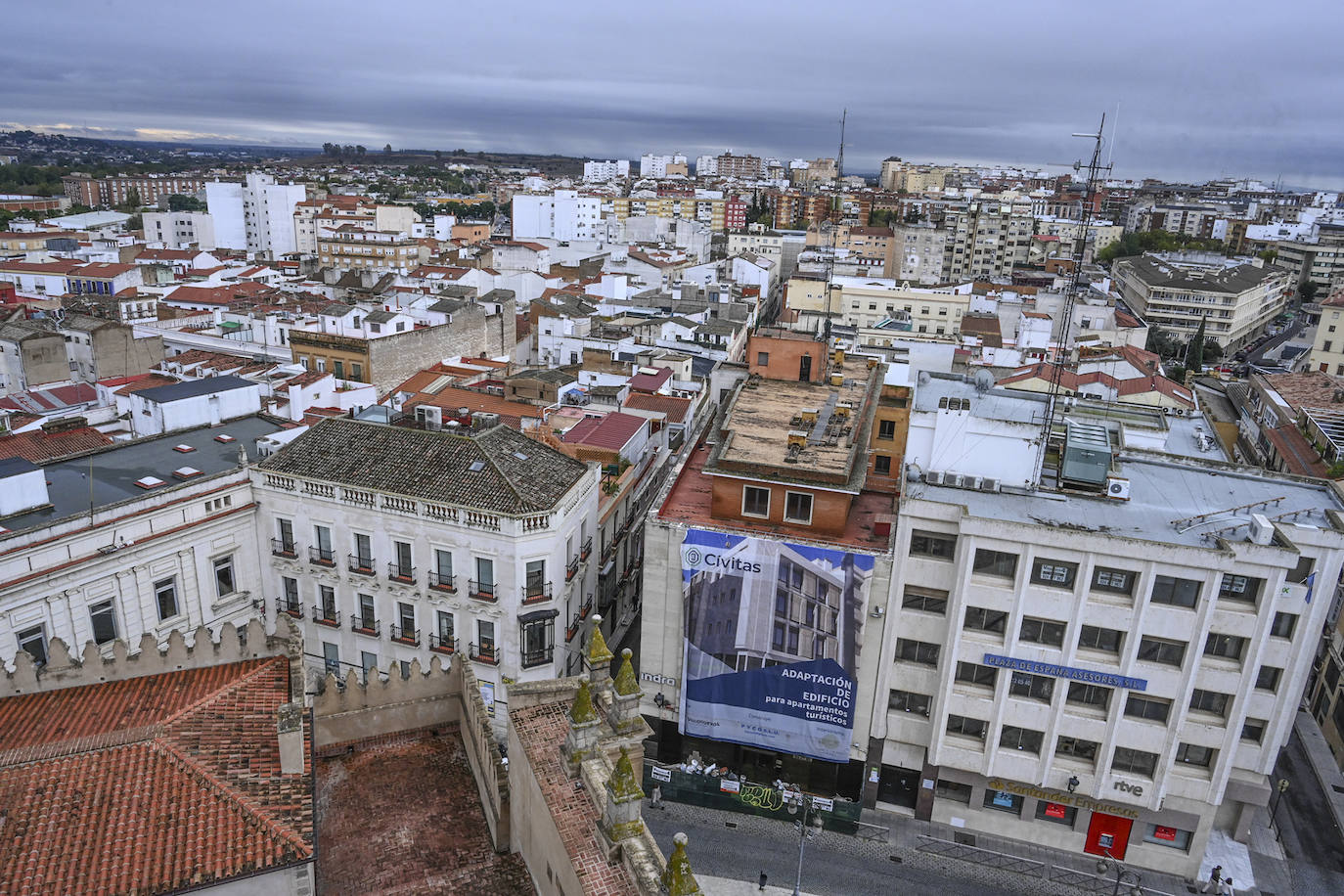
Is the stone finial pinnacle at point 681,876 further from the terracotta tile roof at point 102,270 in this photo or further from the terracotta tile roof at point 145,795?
the terracotta tile roof at point 102,270

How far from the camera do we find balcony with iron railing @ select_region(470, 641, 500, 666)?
3641 cm

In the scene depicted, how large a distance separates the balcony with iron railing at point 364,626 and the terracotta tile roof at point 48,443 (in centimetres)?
1441

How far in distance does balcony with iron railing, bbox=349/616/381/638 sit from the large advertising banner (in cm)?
1324

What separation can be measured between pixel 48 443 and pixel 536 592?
24245mm

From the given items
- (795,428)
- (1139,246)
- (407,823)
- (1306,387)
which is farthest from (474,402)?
(1139,246)

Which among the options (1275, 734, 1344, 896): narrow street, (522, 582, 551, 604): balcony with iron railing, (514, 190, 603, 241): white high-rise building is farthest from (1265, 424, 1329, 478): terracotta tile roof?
(514, 190, 603, 241): white high-rise building

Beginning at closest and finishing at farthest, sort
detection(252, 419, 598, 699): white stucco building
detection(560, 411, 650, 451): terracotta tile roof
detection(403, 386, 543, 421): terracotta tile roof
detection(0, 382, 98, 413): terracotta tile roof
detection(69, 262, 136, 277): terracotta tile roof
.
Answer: detection(252, 419, 598, 699): white stucco building < detection(560, 411, 650, 451): terracotta tile roof < detection(0, 382, 98, 413): terracotta tile roof < detection(403, 386, 543, 421): terracotta tile roof < detection(69, 262, 136, 277): terracotta tile roof

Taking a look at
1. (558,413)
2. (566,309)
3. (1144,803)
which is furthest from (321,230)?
(1144,803)

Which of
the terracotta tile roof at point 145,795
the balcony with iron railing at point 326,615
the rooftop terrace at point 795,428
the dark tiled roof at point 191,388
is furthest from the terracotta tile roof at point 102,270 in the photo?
the terracotta tile roof at point 145,795

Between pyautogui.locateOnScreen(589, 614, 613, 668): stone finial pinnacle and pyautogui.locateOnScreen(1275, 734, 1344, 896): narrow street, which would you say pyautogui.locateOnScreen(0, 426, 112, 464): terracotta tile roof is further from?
pyautogui.locateOnScreen(1275, 734, 1344, 896): narrow street

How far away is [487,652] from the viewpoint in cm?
3647

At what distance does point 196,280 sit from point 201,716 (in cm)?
9636

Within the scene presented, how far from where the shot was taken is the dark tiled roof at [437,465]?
3581cm

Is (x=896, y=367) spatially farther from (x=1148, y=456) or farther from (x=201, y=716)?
(x=201, y=716)
